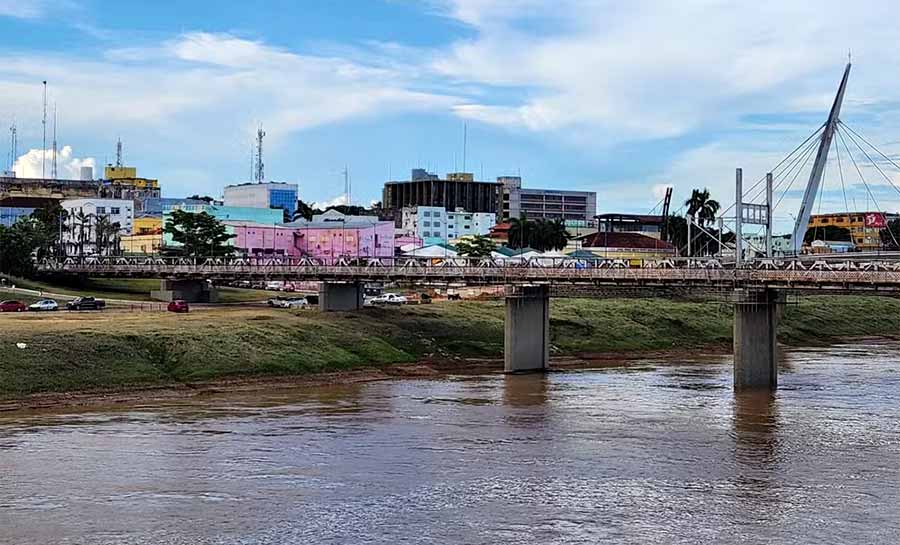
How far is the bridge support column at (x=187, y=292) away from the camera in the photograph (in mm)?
135250

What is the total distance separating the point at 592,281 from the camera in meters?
94.1

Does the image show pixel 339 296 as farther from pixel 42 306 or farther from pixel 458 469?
pixel 458 469

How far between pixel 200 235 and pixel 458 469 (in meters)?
125

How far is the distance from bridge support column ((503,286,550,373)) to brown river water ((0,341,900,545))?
15.9 metres

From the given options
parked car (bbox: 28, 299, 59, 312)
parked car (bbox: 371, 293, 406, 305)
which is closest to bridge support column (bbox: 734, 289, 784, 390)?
parked car (bbox: 371, 293, 406, 305)

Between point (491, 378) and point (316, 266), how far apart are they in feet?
115

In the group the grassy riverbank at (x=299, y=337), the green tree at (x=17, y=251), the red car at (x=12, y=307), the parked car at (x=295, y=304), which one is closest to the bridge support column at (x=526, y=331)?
the grassy riverbank at (x=299, y=337)

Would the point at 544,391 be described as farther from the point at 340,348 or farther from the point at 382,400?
the point at 340,348

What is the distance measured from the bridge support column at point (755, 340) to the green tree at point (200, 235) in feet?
329

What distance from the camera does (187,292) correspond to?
447 ft

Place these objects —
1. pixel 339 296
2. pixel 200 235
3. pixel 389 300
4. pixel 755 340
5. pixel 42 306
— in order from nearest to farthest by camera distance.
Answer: pixel 755 340 < pixel 42 306 < pixel 339 296 < pixel 389 300 < pixel 200 235

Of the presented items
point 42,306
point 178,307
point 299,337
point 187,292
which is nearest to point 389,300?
point 187,292

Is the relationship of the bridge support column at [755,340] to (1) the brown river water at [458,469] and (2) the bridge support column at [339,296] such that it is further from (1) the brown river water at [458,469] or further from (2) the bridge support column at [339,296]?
(2) the bridge support column at [339,296]

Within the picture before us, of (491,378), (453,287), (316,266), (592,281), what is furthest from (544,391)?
(453,287)
